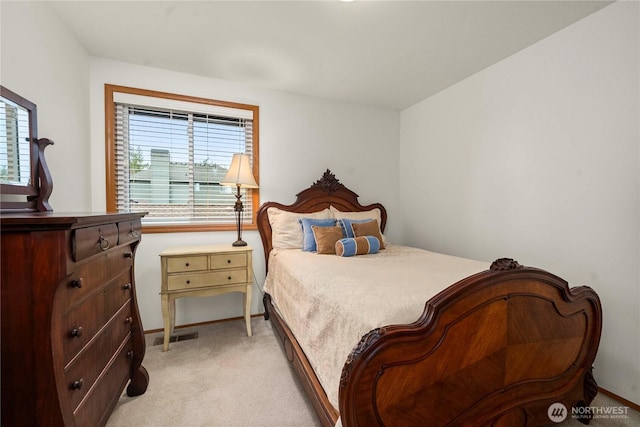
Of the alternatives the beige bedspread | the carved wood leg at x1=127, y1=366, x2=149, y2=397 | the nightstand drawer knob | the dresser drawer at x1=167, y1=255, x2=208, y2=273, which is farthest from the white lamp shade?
the carved wood leg at x1=127, y1=366, x2=149, y2=397

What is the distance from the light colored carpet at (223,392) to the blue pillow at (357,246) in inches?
39.6

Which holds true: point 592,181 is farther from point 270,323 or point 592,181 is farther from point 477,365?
point 270,323

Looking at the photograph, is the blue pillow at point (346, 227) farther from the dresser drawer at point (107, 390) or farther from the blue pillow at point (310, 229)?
the dresser drawer at point (107, 390)

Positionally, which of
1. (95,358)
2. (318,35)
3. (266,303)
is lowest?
(266,303)

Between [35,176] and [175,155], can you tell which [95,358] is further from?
[175,155]

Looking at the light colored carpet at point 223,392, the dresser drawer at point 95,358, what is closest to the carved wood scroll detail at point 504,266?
the light colored carpet at point 223,392

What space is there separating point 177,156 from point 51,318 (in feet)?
7.05

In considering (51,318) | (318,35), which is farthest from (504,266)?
(318,35)

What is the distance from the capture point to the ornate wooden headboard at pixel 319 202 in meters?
2.89

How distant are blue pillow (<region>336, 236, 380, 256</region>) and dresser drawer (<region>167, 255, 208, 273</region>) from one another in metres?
1.19

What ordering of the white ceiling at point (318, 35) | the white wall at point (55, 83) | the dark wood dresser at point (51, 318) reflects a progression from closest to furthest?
the dark wood dresser at point (51, 318) → the white wall at point (55, 83) → the white ceiling at point (318, 35)

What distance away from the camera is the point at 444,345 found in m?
1.01

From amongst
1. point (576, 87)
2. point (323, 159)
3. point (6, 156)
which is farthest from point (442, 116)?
point (6, 156)

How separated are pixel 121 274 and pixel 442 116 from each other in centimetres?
333
